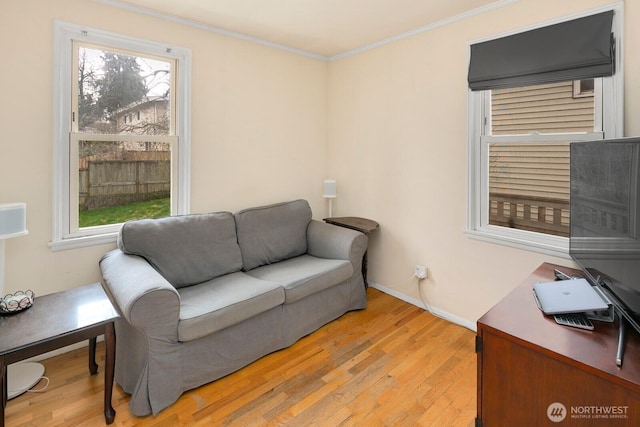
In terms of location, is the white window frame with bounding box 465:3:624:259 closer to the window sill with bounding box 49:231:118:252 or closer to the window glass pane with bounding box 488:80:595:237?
the window glass pane with bounding box 488:80:595:237

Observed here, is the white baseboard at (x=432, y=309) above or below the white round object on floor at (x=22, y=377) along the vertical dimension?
above

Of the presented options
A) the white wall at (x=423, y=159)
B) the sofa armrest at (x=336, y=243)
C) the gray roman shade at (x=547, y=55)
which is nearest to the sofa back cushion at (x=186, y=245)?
the sofa armrest at (x=336, y=243)

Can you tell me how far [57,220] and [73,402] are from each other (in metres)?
1.13

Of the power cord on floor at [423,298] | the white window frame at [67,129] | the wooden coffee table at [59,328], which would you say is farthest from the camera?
the power cord on floor at [423,298]

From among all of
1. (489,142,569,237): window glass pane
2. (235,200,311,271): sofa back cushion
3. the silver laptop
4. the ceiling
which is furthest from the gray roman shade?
→ (235,200,311,271): sofa back cushion

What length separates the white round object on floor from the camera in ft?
6.20

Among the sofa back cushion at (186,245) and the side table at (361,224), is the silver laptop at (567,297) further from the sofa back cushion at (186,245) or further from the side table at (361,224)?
the sofa back cushion at (186,245)

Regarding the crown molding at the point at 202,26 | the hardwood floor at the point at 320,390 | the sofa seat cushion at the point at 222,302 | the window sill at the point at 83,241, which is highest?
the crown molding at the point at 202,26

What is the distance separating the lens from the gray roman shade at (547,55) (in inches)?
74.9

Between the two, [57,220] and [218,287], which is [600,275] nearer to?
[218,287]

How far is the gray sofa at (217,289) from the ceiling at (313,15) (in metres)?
1.52

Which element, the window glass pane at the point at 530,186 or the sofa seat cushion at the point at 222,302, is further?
the window glass pane at the point at 530,186

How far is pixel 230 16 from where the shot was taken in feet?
8.48

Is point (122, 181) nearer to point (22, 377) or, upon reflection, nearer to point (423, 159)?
point (22, 377)
